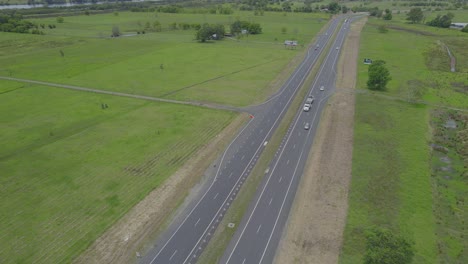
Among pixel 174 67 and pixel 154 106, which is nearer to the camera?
pixel 154 106

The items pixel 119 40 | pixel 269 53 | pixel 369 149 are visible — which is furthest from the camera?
pixel 119 40

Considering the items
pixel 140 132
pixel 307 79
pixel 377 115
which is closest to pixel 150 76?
pixel 140 132

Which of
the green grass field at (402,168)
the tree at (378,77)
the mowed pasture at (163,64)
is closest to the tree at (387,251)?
the green grass field at (402,168)

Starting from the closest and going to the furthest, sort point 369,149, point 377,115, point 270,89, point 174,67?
point 369,149
point 377,115
point 270,89
point 174,67

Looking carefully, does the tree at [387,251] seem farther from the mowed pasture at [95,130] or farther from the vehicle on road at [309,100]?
the vehicle on road at [309,100]

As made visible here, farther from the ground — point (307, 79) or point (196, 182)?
point (307, 79)

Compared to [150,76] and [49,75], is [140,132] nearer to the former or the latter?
[150,76]

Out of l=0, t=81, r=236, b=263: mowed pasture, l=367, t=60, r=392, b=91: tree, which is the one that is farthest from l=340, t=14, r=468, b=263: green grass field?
l=0, t=81, r=236, b=263: mowed pasture
